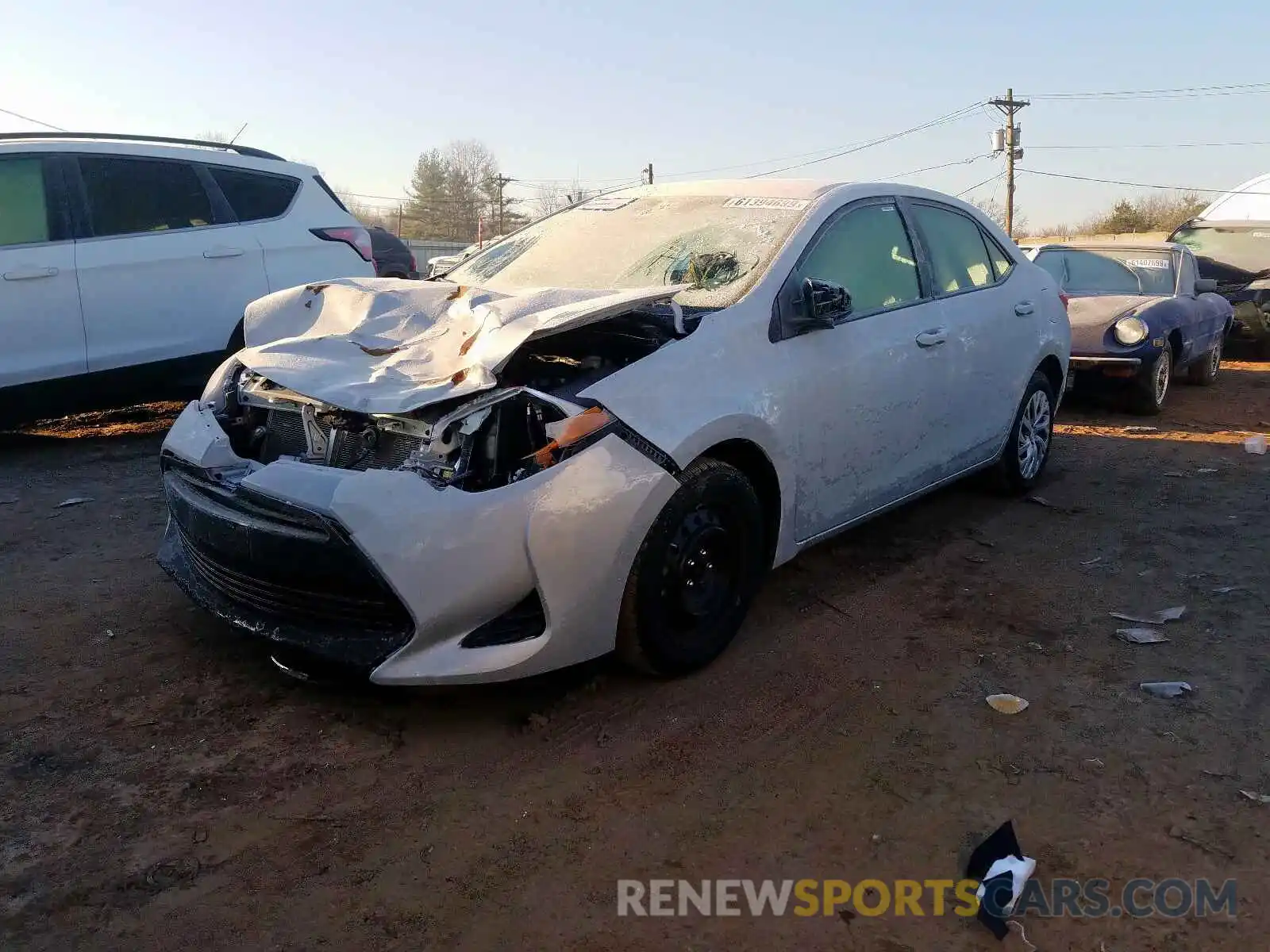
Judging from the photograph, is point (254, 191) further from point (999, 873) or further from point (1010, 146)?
point (1010, 146)

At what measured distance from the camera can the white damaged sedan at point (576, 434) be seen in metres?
2.95

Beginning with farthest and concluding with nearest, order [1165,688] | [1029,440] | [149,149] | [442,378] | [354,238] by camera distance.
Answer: [354,238] < [149,149] < [1029,440] < [1165,688] < [442,378]

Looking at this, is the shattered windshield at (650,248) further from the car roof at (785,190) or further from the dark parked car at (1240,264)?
the dark parked car at (1240,264)

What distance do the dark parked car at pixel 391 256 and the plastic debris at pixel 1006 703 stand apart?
955cm

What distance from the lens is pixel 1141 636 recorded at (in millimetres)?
3971

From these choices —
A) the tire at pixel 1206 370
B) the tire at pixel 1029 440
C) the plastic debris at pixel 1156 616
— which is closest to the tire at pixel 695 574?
the plastic debris at pixel 1156 616

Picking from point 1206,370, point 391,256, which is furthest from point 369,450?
point 1206,370

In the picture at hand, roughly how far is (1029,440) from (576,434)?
12.0ft

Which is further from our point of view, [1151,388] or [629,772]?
[1151,388]

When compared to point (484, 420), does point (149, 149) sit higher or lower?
higher

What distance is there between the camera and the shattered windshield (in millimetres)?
3982

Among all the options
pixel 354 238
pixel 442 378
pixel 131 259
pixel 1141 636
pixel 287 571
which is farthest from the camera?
pixel 354 238

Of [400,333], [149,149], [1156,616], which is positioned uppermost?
[149,149]

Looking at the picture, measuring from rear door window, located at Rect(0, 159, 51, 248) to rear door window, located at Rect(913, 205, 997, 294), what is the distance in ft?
16.3
